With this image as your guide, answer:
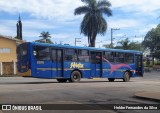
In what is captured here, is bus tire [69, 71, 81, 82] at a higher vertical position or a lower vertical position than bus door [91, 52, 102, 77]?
lower

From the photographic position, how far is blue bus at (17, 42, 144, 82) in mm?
24656

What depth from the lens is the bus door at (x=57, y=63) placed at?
25.6 metres

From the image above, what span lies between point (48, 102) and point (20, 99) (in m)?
1.36

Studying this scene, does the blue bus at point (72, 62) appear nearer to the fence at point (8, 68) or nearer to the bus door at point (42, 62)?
the bus door at point (42, 62)

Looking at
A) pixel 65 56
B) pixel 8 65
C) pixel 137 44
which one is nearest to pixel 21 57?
pixel 65 56

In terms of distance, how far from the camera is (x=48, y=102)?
13.4 meters

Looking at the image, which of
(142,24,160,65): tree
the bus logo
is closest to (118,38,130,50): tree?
(142,24,160,65): tree

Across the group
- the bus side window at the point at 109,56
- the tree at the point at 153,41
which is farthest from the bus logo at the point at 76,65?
the tree at the point at 153,41

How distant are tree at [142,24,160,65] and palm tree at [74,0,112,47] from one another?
39960mm

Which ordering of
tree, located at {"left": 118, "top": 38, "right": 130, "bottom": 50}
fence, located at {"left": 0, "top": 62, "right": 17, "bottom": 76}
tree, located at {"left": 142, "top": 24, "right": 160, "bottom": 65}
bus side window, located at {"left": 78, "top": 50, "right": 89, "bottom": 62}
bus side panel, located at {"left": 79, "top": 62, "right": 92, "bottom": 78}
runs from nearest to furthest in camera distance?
1. bus side window, located at {"left": 78, "top": 50, "right": 89, "bottom": 62}
2. bus side panel, located at {"left": 79, "top": 62, "right": 92, "bottom": 78}
3. fence, located at {"left": 0, "top": 62, "right": 17, "bottom": 76}
4. tree, located at {"left": 118, "top": 38, "right": 130, "bottom": 50}
5. tree, located at {"left": 142, "top": 24, "right": 160, "bottom": 65}

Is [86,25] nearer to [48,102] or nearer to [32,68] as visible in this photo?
[32,68]

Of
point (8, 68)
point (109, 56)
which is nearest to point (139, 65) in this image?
point (109, 56)

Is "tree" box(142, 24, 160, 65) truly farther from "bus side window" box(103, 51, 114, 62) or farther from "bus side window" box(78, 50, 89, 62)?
"bus side window" box(78, 50, 89, 62)

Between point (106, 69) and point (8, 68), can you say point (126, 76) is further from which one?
point (8, 68)
